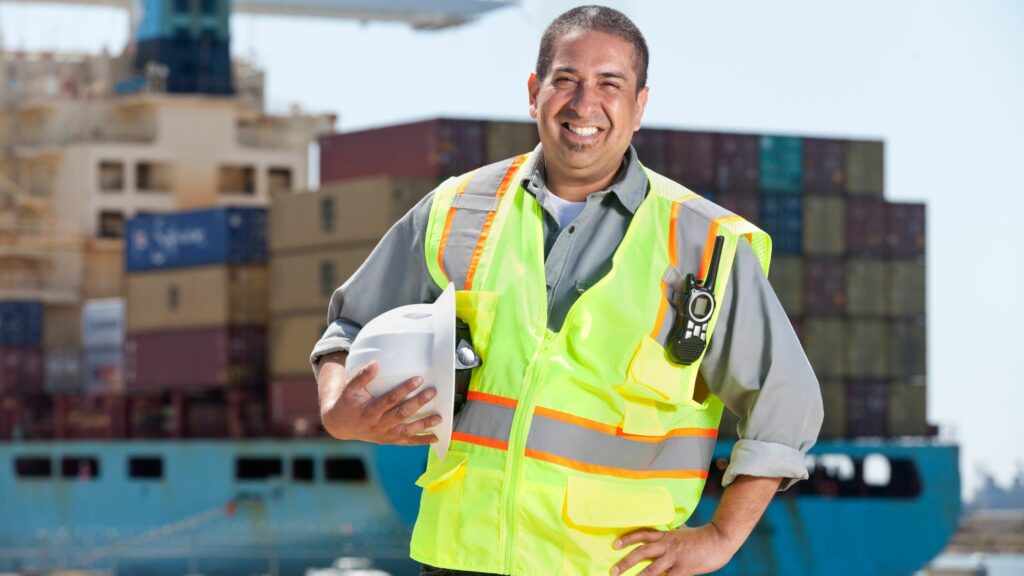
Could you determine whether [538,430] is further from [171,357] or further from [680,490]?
[171,357]

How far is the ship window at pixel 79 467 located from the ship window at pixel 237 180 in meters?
8.57

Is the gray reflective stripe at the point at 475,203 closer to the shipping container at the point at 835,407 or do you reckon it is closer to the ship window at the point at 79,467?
the shipping container at the point at 835,407

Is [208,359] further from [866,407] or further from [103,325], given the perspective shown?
[866,407]

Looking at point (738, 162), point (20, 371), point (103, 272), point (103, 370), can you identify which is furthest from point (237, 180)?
point (738, 162)

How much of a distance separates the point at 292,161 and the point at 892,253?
16292 millimetres

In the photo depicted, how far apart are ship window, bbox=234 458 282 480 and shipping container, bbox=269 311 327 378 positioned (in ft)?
9.46

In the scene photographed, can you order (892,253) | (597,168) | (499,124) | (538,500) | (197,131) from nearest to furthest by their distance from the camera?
(538,500)
(597,168)
(499,124)
(892,253)
(197,131)

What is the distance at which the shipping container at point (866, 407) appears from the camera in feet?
107

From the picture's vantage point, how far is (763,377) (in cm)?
297

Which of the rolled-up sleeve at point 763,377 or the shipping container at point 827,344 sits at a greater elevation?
the rolled-up sleeve at point 763,377

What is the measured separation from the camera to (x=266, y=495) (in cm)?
3406

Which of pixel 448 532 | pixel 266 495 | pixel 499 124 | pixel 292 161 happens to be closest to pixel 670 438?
pixel 448 532

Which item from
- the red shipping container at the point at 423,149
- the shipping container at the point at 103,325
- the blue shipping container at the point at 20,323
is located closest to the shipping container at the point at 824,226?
the red shipping container at the point at 423,149

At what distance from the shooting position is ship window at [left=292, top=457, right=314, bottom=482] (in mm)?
33875
